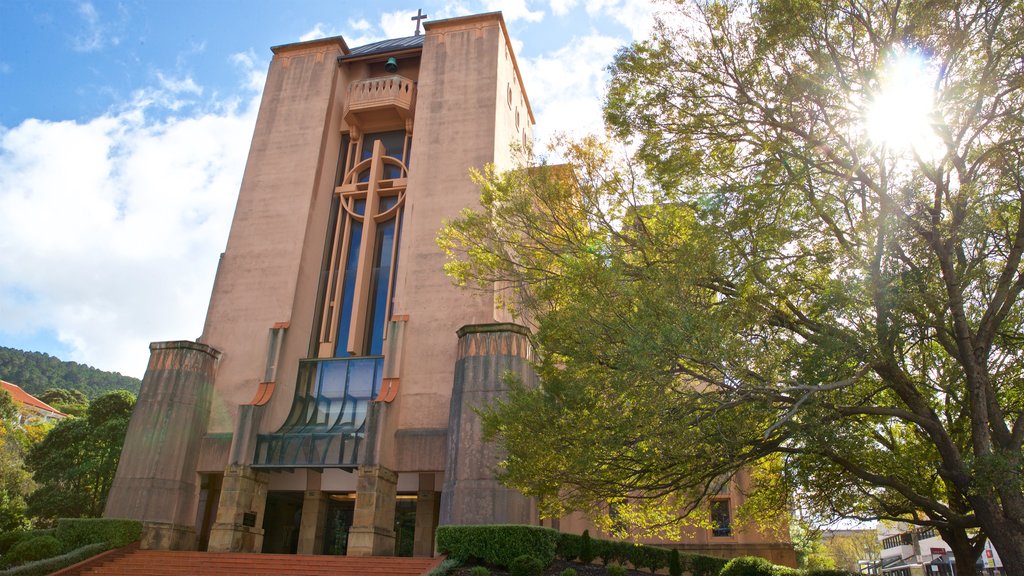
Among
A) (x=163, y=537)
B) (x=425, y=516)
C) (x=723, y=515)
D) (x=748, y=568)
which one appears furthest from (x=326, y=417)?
(x=723, y=515)

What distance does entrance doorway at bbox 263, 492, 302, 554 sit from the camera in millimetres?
24500

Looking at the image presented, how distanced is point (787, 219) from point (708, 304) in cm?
218

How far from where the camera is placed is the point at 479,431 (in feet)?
62.3

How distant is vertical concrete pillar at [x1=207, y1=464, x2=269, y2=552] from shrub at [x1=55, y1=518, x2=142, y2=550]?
2.38 m

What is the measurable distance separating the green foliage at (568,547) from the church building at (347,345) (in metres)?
1.31

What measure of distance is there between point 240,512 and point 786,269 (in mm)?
17982

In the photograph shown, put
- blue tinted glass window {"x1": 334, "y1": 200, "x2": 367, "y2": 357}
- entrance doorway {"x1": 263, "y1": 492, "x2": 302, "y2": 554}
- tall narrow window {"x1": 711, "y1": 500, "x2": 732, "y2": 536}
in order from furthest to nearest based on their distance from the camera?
tall narrow window {"x1": 711, "y1": 500, "x2": 732, "y2": 536}, blue tinted glass window {"x1": 334, "y1": 200, "x2": 367, "y2": 357}, entrance doorway {"x1": 263, "y1": 492, "x2": 302, "y2": 554}

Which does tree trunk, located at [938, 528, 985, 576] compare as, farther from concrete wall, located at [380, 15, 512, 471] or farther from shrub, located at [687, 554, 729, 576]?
concrete wall, located at [380, 15, 512, 471]

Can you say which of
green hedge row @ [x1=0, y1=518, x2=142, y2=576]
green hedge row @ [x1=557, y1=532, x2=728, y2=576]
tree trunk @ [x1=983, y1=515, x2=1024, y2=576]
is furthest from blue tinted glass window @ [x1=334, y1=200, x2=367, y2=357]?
tree trunk @ [x1=983, y1=515, x2=1024, y2=576]

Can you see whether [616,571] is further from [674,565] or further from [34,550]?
[34,550]

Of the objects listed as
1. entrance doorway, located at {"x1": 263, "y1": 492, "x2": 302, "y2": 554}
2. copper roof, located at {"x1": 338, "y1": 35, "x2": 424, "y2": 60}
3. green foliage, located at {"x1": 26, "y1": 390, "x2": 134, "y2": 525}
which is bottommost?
entrance doorway, located at {"x1": 263, "y1": 492, "x2": 302, "y2": 554}

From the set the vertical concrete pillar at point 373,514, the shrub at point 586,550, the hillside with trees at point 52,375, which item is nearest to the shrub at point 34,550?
the vertical concrete pillar at point 373,514

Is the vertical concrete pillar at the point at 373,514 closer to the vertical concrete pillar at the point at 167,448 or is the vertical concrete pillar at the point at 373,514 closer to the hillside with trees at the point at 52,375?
the vertical concrete pillar at the point at 167,448

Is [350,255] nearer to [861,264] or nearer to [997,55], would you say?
[861,264]
